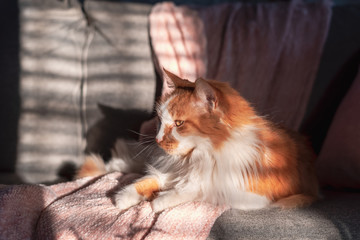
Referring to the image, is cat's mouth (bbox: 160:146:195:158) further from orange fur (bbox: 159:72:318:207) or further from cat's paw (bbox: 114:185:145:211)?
cat's paw (bbox: 114:185:145:211)

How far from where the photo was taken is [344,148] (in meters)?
Answer: 1.43

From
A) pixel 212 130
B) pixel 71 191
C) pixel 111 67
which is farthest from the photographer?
pixel 111 67

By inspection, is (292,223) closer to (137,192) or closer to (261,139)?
(261,139)

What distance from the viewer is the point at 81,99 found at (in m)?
1.83

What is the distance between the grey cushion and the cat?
0.04 meters

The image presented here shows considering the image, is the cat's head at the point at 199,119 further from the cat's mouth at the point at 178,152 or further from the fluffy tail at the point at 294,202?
the fluffy tail at the point at 294,202

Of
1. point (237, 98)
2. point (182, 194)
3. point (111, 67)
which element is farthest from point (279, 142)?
point (111, 67)

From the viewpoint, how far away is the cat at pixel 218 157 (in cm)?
117

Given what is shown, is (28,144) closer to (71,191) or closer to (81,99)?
(81,99)

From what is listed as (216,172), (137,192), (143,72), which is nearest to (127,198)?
(137,192)

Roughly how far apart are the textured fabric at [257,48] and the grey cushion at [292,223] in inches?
20.7

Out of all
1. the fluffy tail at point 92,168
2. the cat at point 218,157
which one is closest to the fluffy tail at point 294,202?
the cat at point 218,157

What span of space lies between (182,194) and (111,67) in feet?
2.78

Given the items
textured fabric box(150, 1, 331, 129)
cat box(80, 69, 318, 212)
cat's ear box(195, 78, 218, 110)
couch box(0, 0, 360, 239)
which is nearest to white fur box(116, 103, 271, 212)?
cat box(80, 69, 318, 212)
